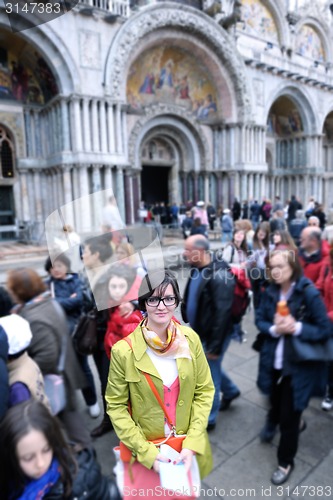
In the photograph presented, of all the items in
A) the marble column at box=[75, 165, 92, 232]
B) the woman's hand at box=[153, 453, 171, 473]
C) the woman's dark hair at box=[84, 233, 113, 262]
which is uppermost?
the marble column at box=[75, 165, 92, 232]

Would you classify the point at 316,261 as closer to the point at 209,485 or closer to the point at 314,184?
the point at 209,485

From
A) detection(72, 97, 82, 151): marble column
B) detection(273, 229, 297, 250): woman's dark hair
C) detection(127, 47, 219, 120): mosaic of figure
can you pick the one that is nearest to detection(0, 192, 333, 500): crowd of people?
detection(273, 229, 297, 250): woman's dark hair

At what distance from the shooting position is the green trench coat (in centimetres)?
76

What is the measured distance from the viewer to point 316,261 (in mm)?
3766

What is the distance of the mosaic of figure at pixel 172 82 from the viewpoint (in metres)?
16.0

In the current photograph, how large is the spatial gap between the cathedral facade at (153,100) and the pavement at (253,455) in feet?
37.5

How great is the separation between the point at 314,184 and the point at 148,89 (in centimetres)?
1416

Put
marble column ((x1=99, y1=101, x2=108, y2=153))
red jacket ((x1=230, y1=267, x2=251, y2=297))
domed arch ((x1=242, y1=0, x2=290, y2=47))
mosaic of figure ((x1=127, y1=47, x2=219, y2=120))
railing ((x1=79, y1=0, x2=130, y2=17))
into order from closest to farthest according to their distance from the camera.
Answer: red jacket ((x1=230, y1=267, x2=251, y2=297)) < railing ((x1=79, y1=0, x2=130, y2=17)) < marble column ((x1=99, y1=101, x2=108, y2=153)) < mosaic of figure ((x1=127, y1=47, x2=219, y2=120)) < domed arch ((x1=242, y1=0, x2=290, y2=47))

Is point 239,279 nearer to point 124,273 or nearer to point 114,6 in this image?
point 124,273

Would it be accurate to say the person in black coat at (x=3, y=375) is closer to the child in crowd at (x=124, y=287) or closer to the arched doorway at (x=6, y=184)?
the child in crowd at (x=124, y=287)

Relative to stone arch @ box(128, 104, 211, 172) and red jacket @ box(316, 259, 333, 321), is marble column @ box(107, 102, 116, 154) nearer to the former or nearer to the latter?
stone arch @ box(128, 104, 211, 172)

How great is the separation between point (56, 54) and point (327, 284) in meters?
13.4

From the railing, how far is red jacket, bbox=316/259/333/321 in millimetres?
14149

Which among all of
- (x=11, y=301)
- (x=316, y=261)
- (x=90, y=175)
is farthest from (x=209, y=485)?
(x=90, y=175)
